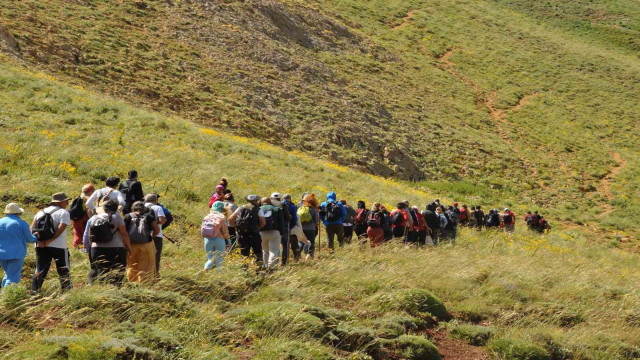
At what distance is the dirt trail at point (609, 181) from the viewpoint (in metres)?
31.2

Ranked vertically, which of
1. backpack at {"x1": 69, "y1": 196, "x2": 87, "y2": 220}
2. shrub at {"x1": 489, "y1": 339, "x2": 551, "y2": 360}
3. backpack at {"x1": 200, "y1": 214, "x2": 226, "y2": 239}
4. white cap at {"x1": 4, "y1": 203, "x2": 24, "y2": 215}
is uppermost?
white cap at {"x1": 4, "y1": 203, "x2": 24, "y2": 215}

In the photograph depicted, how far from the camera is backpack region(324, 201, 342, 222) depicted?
1138cm

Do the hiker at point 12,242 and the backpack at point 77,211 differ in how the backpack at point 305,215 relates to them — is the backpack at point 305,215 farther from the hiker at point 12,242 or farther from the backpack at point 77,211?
the hiker at point 12,242

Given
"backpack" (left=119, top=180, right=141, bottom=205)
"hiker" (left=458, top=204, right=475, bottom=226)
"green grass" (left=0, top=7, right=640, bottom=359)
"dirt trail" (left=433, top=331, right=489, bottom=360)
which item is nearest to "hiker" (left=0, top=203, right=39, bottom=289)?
"green grass" (left=0, top=7, right=640, bottom=359)

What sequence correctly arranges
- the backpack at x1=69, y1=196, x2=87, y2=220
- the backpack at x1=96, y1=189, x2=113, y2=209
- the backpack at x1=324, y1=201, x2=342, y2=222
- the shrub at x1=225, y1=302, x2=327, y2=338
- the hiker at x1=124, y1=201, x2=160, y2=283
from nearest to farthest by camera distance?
the shrub at x1=225, y1=302, x2=327, y2=338
the hiker at x1=124, y1=201, x2=160, y2=283
the backpack at x1=96, y1=189, x2=113, y2=209
the backpack at x1=69, y1=196, x2=87, y2=220
the backpack at x1=324, y1=201, x2=342, y2=222

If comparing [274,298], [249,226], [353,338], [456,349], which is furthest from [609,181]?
[353,338]

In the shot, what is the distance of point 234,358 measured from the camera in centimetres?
536

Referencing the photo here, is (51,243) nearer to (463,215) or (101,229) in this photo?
(101,229)

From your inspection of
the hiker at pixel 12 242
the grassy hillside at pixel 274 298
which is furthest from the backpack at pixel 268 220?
the hiker at pixel 12 242

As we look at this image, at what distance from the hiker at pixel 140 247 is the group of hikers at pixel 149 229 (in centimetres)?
1

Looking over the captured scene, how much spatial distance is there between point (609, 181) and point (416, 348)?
32877 millimetres

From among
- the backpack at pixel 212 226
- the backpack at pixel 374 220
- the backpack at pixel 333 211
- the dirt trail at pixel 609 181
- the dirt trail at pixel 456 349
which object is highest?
the backpack at pixel 212 226

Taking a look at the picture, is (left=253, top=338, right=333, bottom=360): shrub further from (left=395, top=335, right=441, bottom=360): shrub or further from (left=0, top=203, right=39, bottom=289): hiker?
(left=0, top=203, right=39, bottom=289): hiker

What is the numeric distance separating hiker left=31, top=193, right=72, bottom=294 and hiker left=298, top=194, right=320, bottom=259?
4.59m
